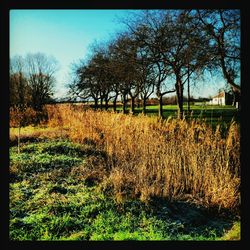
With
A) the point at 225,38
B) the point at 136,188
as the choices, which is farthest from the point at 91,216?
the point at 225,38

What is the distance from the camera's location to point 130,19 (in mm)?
13203

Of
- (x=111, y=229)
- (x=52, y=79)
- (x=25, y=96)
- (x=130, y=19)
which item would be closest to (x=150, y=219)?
(x=111, y=229)

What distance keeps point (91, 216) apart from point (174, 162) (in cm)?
178

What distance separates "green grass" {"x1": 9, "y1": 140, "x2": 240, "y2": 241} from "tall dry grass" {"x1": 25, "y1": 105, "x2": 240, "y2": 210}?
0.23 metres

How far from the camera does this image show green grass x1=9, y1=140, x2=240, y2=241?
346 cm

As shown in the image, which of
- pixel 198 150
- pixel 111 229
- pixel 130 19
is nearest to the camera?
pixel 111 229

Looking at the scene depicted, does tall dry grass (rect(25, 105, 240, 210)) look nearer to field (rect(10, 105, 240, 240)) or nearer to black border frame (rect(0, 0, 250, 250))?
field (rect(10, 105, 240, 240))

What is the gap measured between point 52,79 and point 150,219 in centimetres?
2186

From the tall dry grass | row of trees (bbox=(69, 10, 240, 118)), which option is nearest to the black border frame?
the tall dry grass

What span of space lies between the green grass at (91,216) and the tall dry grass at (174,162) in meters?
0.23

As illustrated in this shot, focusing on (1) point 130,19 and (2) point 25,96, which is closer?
(1) point 130,19
